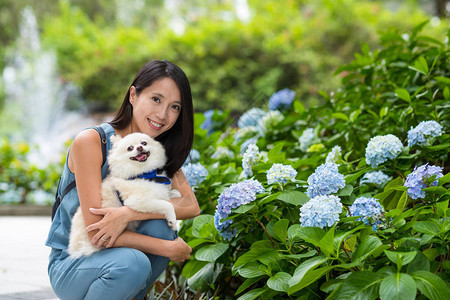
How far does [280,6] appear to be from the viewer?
11242mm

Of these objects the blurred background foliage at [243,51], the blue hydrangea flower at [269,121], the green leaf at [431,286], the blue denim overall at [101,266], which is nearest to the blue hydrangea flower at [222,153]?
the blue hydrangea flower at [269,121]

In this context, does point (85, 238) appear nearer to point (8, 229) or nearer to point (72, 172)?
point (72, 172)

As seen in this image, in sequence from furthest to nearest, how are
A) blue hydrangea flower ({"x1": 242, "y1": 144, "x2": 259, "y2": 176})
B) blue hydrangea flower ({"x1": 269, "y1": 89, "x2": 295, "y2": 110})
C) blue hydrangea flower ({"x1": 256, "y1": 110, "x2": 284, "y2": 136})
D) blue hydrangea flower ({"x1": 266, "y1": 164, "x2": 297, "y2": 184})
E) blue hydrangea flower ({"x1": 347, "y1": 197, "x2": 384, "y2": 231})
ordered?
blue hydrangea flower ({"x1": 269, "y1": 89, "x2": 295, "y2": 110}) → blue hydrangea flower ({"x1": 256, "y1": 110, "x2": 284, "y2": 136}) → blue hydrangea flower ({"x1": 242, "y1": 144, "x2": 259, "y2": 176}) → blue hydrangea flower ({"x1": 266, "y1": 164, "x2": 297, "y2": 184}) → blue hydrangea flower ({"x1": 347, "y1": 197, "x2": 384, "y2": 231})

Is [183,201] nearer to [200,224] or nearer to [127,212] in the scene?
[200,224]

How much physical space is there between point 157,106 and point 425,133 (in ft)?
3.62

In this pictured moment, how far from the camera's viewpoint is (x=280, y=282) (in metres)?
1.48

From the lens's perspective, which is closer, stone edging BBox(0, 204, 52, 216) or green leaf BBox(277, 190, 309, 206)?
green leaf BBox(277, 190, 309, 206)

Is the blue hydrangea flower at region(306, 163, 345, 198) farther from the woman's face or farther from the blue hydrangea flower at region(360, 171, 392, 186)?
the woman's face

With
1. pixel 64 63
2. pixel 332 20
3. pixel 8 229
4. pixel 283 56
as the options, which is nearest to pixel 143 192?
pixel 8 229

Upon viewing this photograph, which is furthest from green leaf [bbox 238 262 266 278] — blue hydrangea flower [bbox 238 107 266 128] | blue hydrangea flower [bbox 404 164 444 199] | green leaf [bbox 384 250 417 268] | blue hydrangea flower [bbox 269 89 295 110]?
blue hydrangea flower [bbox 269 89 295 110]

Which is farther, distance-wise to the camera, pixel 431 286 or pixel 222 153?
pixel 222 153

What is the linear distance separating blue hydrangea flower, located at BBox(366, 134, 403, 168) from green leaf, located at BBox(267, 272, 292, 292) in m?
0.64

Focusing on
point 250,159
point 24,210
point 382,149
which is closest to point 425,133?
point 382,149

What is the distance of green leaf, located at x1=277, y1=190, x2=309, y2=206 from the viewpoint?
5.44ft
